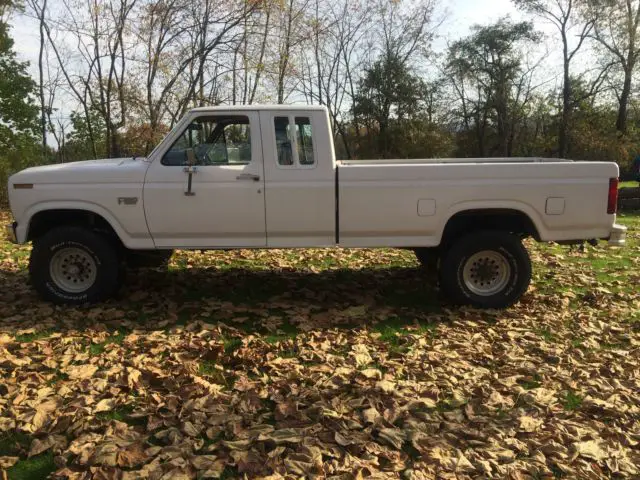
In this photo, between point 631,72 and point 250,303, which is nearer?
point 250,303

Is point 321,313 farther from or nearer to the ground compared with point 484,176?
nearer to the ground

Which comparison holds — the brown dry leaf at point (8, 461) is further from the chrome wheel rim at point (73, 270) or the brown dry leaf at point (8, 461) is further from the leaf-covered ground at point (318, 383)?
the chrome wheel rim at point (73, 270)

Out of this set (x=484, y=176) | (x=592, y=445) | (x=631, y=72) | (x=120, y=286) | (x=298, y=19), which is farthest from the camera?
(x=631, y=72)

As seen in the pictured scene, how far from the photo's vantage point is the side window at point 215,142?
5223 millimetres

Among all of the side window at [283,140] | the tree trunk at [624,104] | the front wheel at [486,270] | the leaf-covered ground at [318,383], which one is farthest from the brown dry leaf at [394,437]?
the tree trunk at [624,104]

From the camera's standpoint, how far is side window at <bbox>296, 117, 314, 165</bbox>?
17.1 feet

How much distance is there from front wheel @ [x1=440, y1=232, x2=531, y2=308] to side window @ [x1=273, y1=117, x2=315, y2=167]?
73.1 inches

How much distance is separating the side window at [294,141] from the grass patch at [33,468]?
11.0ft

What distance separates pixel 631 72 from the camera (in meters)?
29.7

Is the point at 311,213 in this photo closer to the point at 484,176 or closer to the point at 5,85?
the point at 484,176

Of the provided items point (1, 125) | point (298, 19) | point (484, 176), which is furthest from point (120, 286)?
point (298, 19)

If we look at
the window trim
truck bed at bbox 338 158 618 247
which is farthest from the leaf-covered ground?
the window trim

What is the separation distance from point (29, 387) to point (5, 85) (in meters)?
17.9

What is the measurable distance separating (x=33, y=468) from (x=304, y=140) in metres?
3.72
